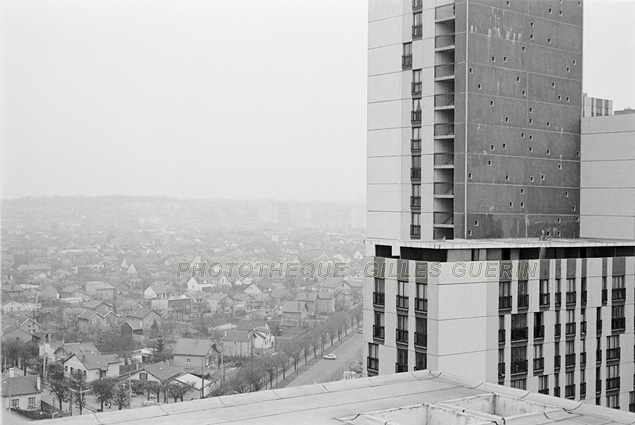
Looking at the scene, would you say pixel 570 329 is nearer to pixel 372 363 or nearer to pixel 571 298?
pixel 571 298

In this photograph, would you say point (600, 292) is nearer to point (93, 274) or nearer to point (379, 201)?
point (379, 201)

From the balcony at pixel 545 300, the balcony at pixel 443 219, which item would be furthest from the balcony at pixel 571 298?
the balcony at pixel 443 219

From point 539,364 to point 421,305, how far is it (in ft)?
14.8

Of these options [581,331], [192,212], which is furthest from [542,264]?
[192,212]

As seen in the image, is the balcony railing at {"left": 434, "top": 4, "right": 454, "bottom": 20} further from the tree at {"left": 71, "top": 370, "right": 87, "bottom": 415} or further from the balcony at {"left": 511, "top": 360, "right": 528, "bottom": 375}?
the tree at {"left": 71, "top": 370, "right": 87, "bottom": 415}

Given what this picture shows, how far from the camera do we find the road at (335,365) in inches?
1490

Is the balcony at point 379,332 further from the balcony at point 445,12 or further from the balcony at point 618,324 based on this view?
the balcony at point 445,12

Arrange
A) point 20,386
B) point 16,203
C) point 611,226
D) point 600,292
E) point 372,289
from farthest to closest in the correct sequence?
point 16,203 < point 20,386 < point 611,226 < point 600,292 < point 372,289

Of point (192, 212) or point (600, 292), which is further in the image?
point (192, 212)

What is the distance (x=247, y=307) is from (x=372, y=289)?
20.0 metres

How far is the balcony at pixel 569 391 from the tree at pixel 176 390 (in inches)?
646

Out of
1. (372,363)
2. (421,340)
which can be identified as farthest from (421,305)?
(372,363)

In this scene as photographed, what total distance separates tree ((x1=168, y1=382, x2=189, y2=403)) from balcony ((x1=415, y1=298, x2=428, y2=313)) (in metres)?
15.4

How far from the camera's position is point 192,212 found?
4644 centimetres
